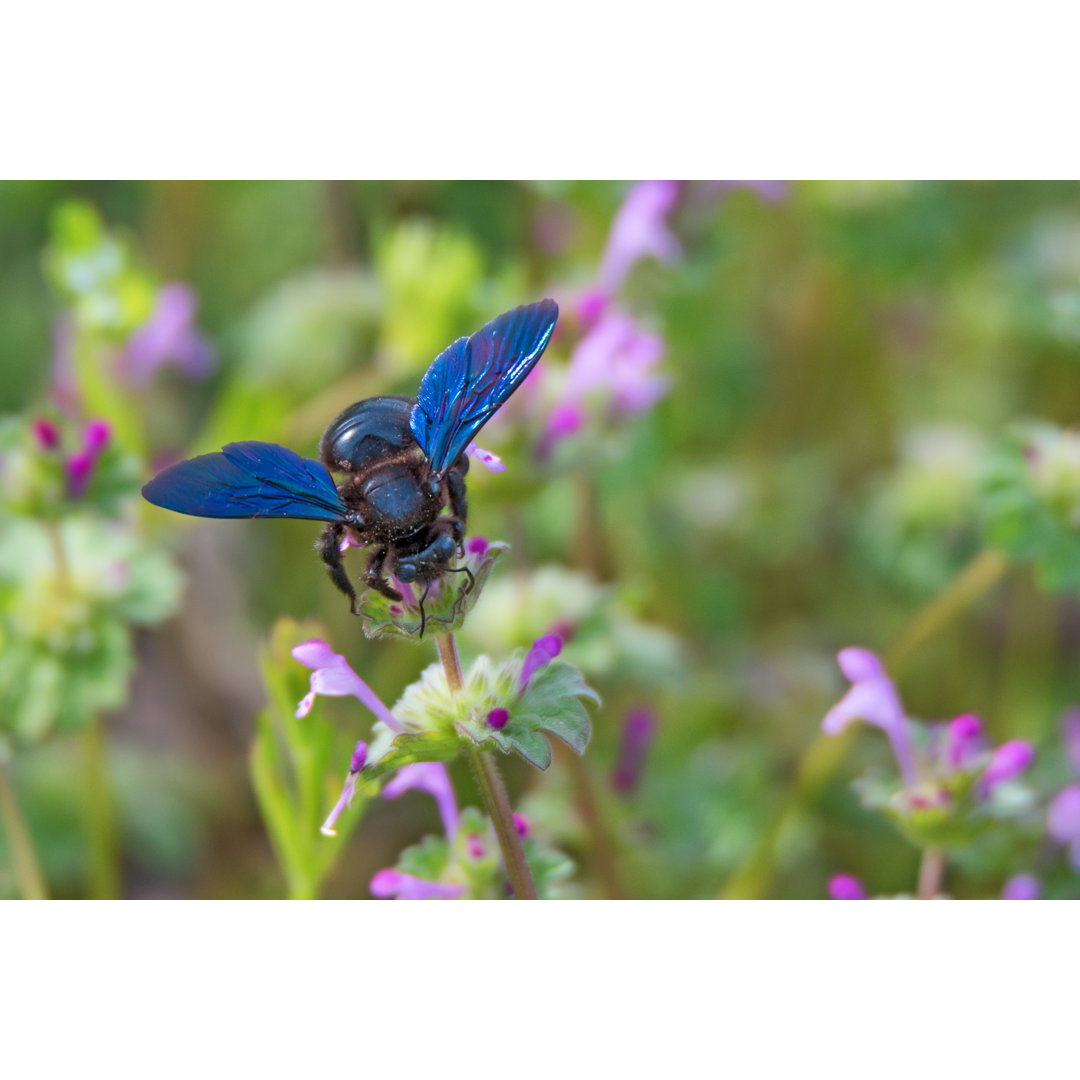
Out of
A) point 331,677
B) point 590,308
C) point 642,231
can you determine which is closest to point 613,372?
point 590,308

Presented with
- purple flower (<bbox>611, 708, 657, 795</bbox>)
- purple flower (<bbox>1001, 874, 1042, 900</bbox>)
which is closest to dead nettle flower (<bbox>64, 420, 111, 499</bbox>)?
purple flower (<bbox>611, 708, 657, 795</bbox>)

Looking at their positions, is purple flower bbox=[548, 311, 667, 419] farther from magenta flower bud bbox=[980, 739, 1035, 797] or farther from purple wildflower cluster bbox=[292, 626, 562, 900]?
magenta flower bud bbox=[980, 739, 1035, 797]

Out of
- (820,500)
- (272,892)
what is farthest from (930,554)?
(272,892)

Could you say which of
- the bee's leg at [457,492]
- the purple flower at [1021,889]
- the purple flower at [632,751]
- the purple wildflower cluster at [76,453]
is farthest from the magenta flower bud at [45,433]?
the purple flower at [1021,889]

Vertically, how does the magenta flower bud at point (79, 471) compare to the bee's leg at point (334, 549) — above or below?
above

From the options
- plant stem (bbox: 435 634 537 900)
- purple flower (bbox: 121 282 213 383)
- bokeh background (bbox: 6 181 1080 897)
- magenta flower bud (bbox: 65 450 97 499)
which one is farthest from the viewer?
purple flower (bbox: 121 282 213 383)

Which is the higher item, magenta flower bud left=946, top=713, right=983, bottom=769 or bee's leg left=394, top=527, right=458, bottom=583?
bee's leg left=394, top=527, right=458, bottom=583

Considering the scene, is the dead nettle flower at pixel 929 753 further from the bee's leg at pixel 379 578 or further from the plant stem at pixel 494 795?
the bee's leg at pixel 379 578
